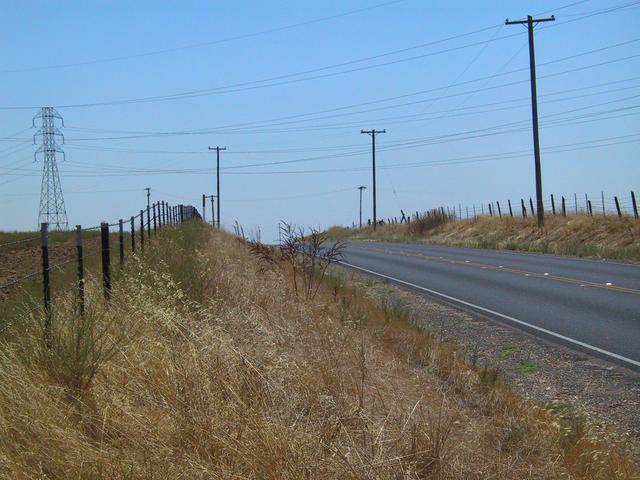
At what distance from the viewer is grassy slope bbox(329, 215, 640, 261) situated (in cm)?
3366

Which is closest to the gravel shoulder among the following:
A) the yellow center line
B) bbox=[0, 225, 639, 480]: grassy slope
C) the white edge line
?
the white edge line

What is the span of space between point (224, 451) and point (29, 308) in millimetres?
3557

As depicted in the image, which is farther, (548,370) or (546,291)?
(546,291)

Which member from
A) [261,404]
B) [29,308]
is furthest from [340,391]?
[29,308]

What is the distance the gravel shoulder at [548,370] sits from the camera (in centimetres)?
832

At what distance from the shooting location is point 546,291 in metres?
19.1

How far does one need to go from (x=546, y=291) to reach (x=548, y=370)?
355 inches

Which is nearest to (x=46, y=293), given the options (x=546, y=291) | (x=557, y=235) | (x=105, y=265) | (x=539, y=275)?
(x=105, y=265)

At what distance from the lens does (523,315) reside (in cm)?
1556

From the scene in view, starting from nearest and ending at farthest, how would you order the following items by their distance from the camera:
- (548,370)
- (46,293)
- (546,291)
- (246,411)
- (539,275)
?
(246,411), (46,293), (548,370), (546,291), (539,275)

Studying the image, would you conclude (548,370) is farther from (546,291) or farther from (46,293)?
(546,291)

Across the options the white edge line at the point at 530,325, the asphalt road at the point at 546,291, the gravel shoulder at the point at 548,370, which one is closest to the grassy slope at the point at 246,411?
the gravel shoulder at the point at 548,370

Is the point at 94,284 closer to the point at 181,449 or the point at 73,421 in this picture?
the point at 73,421

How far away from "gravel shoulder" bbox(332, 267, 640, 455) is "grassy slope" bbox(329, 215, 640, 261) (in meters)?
16.9
